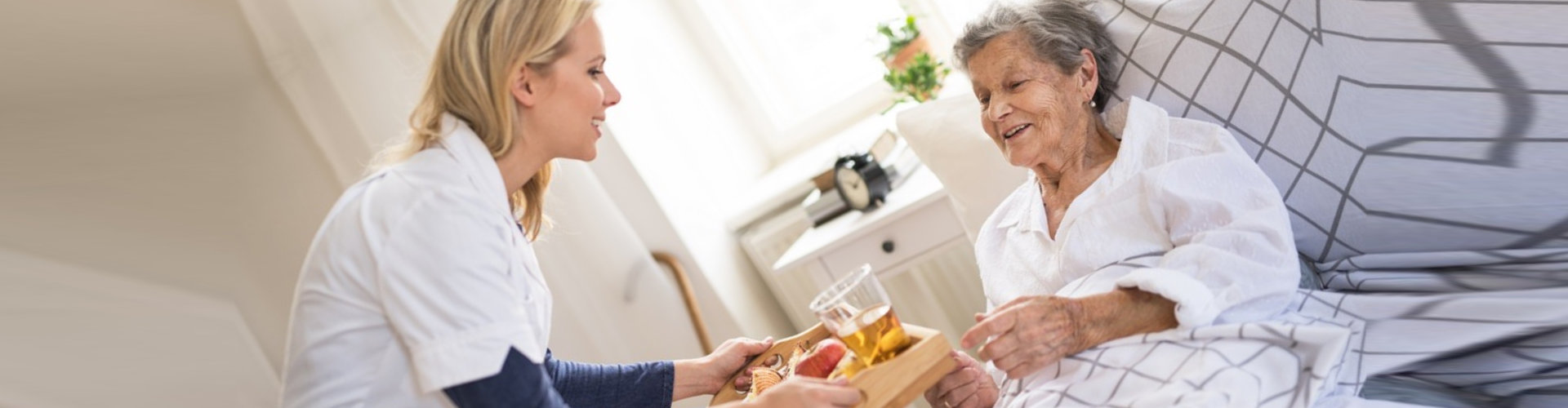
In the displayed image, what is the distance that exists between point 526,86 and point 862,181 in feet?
3.95

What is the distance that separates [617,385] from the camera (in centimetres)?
172

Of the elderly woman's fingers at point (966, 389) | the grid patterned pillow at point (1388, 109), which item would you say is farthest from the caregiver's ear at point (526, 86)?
the grid patterned pillow at point (1388, 109)

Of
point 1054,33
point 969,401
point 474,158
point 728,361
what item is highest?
point 474,158

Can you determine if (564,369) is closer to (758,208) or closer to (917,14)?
(758,208)

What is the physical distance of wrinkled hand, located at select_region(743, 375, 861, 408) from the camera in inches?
49.2

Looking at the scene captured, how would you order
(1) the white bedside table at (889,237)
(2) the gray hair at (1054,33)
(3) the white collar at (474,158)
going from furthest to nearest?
(1) the white bedside table at (889,237) → (2) the gray hair at (1054,33) → (3) the white collar at (474,158)

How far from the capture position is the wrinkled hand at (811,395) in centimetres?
125

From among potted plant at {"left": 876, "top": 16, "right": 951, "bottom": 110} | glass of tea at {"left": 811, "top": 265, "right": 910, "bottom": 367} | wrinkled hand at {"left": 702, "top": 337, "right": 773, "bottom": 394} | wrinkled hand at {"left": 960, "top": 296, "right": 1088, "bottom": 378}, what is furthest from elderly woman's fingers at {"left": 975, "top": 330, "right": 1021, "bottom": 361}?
potted plant at {"left": 876, "top": 16, "right": 951, "bottom": 110}

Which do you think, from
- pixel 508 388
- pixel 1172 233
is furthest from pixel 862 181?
pixel 508 388

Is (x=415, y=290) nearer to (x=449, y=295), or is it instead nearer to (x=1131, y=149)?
(x=449, y=295)

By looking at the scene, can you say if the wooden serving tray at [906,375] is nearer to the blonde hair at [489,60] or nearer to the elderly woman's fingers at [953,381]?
the elderly woman's fingers at [953,381]

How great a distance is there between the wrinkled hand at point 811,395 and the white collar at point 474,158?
39 cm

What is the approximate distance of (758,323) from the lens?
2939 millimetres

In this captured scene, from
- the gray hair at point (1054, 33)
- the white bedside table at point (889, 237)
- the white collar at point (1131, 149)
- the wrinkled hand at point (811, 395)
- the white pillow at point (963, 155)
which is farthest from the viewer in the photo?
the white bedside table at point (889, 237)
